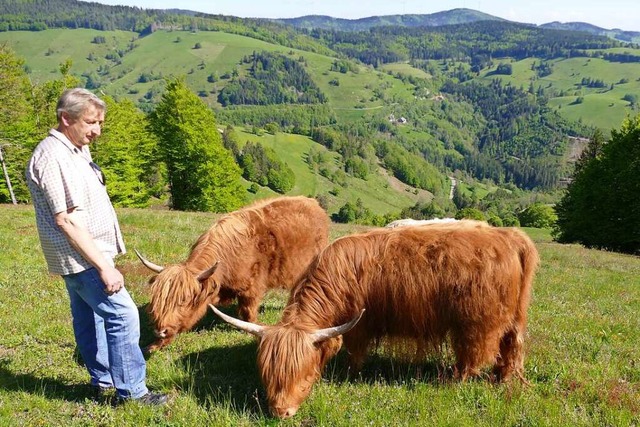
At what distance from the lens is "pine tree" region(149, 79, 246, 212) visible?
40.9 meters

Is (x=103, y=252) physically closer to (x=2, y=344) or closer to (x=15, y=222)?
(x=2, y=344)

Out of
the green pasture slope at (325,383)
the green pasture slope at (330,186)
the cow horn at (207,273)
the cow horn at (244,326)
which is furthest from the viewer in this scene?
the green pasture slope at (330,186)

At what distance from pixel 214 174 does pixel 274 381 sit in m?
37.8

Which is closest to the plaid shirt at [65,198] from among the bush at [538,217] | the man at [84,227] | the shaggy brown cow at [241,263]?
the man at [84,227]

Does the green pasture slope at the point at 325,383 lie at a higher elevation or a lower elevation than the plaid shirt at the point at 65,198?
lower

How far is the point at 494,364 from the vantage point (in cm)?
657

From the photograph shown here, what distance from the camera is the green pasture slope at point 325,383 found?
5434mm

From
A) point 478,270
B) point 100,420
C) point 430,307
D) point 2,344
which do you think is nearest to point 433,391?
point 430,307

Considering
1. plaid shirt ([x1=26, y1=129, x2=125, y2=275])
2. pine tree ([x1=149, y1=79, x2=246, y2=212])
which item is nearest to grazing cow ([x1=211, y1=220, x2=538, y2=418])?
plaid shirt ([x1=26, y1=129, x2=125, y2=275])

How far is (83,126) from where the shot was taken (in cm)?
492

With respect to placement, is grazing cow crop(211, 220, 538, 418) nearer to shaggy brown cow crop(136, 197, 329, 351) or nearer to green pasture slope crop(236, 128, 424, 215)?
shaggy brown cow crop(136, 197, 329, 351)

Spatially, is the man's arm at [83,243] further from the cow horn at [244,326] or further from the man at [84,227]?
the cow horn at [244,326]

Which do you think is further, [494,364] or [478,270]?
[494,364]

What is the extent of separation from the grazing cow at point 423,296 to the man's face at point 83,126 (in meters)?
2.61
